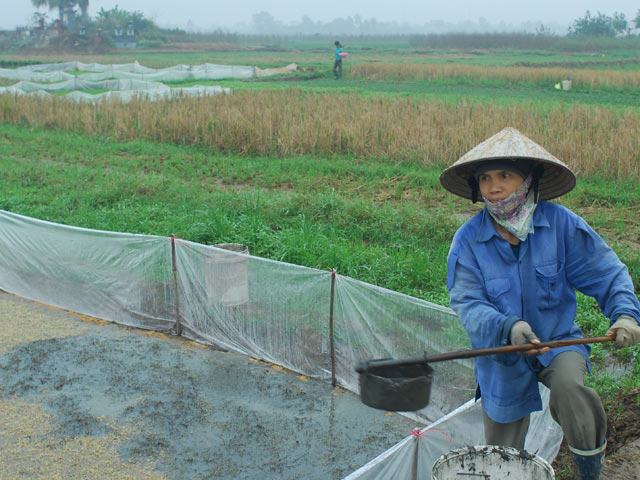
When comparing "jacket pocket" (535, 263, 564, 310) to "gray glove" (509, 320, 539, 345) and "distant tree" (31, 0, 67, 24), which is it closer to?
"gray glove" (509, 320, 539, 345)

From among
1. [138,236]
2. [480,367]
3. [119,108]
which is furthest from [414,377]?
[119,108]

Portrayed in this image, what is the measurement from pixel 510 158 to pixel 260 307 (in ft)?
10.1

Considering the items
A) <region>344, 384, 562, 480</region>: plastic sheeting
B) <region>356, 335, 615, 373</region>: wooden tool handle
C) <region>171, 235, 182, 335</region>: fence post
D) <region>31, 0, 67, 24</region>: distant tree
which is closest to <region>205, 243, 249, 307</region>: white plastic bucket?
<region>171, 235, 182, 335</region>: fence post

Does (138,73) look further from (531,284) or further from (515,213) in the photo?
(531,284)

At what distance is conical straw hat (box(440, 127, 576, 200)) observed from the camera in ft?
9.19

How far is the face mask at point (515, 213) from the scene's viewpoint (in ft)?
8.97

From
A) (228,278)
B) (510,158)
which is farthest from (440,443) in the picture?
(228,278)

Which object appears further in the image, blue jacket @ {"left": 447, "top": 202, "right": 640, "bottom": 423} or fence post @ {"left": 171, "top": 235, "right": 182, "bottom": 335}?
fence post @ {"left": 171, "top": 235, "right": 182, "bottom": 335}

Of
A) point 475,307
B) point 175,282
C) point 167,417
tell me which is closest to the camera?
point 475,307

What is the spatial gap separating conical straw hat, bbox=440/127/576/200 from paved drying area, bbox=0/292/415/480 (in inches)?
73.4

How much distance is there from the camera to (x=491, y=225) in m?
2.80

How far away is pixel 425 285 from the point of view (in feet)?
20.1

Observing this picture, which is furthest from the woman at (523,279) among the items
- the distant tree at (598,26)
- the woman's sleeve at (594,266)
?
the distant tree at (598,26)

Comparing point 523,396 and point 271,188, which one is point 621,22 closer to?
point 271,188
